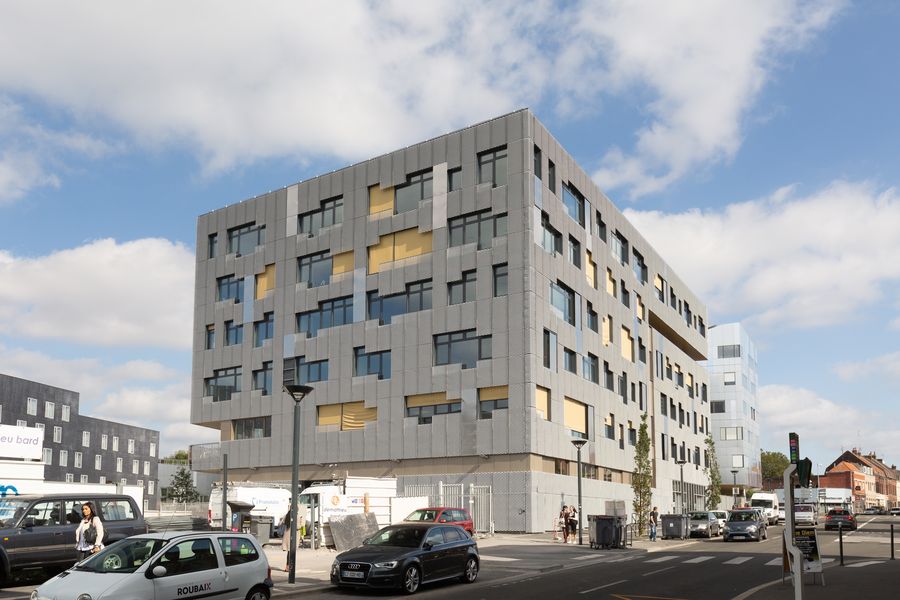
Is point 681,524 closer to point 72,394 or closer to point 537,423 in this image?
point 537,423

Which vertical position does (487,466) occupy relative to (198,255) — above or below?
below

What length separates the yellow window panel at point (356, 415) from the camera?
51.3 meters

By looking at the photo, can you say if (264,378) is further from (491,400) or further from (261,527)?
(261,527)

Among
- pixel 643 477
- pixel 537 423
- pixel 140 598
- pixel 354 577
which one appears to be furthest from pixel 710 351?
pixel 140 598

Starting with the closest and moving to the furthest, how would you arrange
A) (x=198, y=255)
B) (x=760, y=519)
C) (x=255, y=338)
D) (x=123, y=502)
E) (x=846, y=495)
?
(x=123, y=502) < (x=760, y=519) < (x=255, y=338) < (x=198, y=255) < (x=846, y=495)

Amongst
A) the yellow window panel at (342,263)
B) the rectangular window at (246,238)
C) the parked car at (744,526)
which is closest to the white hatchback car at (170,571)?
the parked car at (744,526)

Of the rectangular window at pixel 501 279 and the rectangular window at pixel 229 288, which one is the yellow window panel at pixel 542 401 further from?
the rectangular window at pixel 229 288

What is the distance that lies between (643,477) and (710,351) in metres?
60.9

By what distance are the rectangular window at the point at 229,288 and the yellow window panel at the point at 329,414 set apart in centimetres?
1055

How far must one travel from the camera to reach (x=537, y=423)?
4597 cm

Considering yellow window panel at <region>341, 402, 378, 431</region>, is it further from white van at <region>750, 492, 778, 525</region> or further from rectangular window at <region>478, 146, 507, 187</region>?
white van at <region>750, 492, 778, 525</region>

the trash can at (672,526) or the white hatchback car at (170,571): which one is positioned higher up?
the white hatchback car at (170,571)

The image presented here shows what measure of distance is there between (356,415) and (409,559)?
108 feet

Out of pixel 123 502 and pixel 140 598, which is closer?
pixel 140 598
